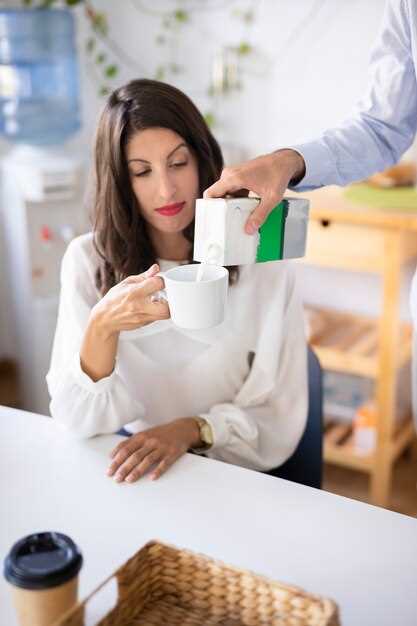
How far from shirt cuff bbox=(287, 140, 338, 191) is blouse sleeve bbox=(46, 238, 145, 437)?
0.45 metres

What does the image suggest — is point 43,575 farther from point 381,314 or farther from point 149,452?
point 381,314

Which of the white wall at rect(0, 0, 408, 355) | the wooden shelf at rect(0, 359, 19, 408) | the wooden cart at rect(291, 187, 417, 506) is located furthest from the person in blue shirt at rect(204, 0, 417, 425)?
the wooden shelf at rect(0, 359, 19, 408)

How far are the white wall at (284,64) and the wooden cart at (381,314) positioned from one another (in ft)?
0.98

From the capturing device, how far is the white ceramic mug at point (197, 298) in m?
1.03

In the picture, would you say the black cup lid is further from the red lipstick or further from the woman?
the red lipstick

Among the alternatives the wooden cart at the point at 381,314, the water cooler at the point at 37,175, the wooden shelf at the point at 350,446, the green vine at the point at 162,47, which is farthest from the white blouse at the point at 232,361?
the green vine at the point at 162,47

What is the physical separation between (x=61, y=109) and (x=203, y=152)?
174 centimetres

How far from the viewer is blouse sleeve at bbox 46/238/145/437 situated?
1.34 metres

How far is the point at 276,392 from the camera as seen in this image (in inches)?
60.3

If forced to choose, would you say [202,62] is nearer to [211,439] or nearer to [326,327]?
[326,327]

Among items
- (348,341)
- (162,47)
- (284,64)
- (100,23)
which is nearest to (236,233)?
(348,341)

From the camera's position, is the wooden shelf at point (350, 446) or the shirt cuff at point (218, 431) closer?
the shirt cuff at point (218, 431)

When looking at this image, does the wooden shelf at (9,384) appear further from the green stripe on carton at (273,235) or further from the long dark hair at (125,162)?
the green stripe on carton at (273,235)

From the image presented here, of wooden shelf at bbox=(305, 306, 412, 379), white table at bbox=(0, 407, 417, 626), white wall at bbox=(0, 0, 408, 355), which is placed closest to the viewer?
white table at bbox=(0, 407, 417, 626)
